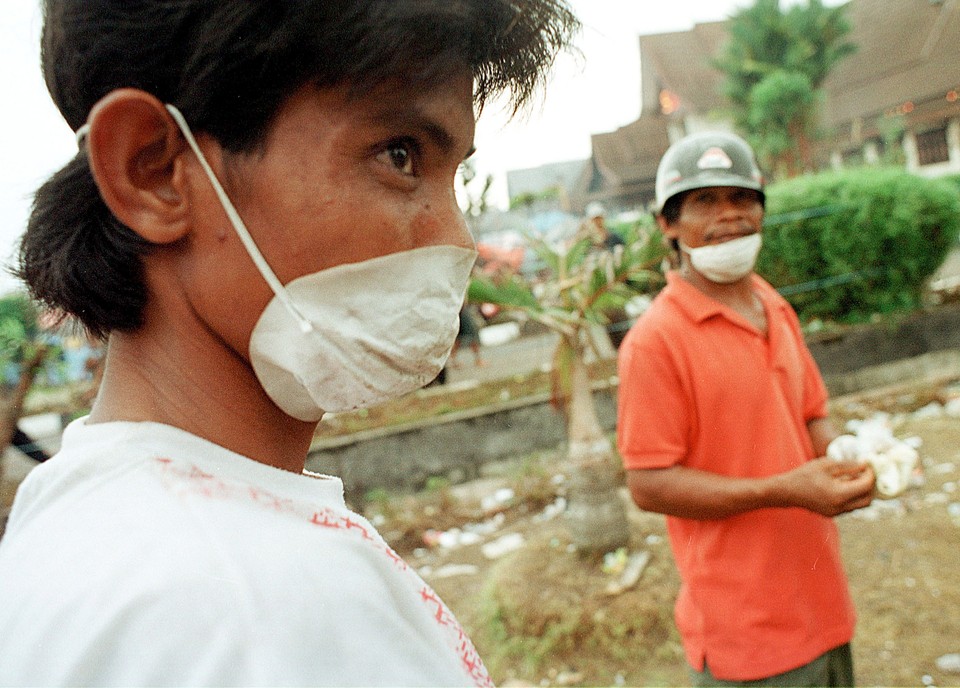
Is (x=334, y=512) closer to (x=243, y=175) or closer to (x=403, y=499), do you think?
(x=243, y=175)

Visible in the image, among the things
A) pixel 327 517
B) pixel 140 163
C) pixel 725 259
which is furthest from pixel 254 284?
pixel 725 259

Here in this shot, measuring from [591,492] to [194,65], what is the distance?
404cm

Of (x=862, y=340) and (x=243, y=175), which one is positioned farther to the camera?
(x=862, y=340)

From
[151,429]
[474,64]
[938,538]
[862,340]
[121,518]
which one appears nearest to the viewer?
[121,518]

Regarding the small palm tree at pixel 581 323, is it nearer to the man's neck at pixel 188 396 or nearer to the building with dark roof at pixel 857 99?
the man's neck at pixel 188 396

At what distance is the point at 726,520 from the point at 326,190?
1.66 meters

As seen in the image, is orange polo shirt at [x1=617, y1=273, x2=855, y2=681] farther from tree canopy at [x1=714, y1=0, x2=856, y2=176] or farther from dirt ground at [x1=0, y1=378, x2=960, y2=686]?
tree canopy at [x1=714, y1=0, x2=856, y2=176]

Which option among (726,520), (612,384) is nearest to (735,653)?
(726,520)

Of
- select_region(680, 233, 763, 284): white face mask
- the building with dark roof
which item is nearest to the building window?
the building with dark roof

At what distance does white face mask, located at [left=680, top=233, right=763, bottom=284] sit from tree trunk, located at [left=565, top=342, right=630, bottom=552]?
228 centimetres

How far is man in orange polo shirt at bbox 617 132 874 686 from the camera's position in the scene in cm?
199

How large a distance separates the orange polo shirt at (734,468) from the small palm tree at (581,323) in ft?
7.51

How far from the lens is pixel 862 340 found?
754cm

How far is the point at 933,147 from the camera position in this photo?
74.3 feet
